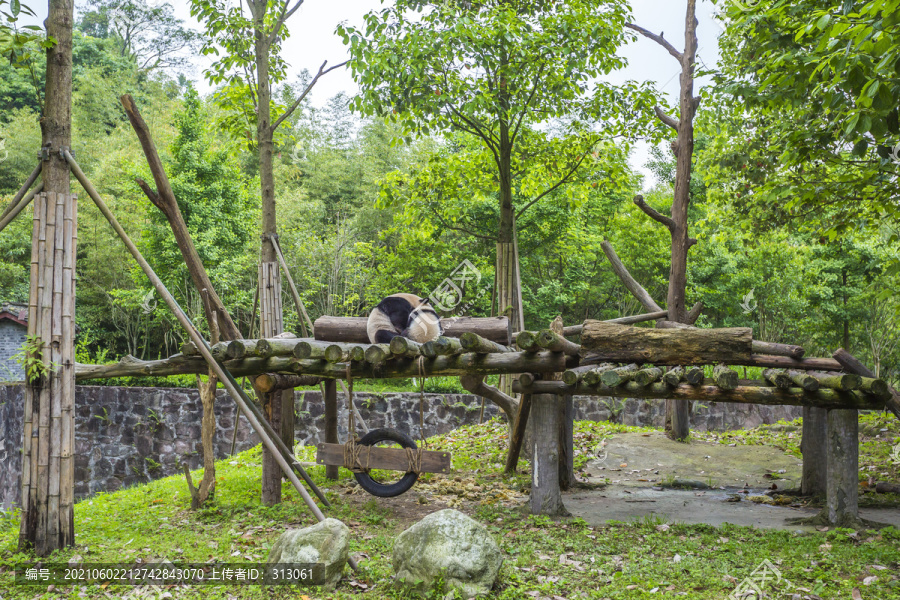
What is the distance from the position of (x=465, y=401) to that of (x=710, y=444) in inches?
238

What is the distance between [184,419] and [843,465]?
46.0 feet

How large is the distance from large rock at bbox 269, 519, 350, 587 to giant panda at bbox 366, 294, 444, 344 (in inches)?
104

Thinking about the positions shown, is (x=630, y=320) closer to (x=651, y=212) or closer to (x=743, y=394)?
(x=651, y=212)

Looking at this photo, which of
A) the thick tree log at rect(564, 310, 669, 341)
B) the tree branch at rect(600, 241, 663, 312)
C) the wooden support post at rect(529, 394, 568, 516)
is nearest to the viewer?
the wooden support post at rect(529, 394, 568, 516)

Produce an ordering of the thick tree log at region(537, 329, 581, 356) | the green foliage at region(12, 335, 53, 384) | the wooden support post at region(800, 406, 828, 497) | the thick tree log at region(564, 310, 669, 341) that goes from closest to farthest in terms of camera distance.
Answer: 1. the green foliage at region(12, 335, 53, 384)
2. the thick tree log at region(537, 329, 581, 356)
3. the wooden support post at region(800, 406, 828, 497)
4. the thick tree log at region(564, 310, 669, 341)

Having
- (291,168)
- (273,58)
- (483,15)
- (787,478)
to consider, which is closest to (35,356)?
(273,58)

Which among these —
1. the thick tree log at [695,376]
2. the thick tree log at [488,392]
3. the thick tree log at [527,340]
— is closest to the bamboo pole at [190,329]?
the thick tree log at [527,340]

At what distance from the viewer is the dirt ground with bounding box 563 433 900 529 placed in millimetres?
7403

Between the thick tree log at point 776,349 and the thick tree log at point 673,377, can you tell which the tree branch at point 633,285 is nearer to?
the thick tree log at point 776,349

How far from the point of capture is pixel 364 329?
7.86 m

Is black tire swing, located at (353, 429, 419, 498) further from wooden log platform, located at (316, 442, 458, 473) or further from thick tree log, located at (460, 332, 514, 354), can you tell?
thick tree log, located at (460, 332, 514, 354)

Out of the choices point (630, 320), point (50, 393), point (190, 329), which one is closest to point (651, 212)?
point (630, 320)

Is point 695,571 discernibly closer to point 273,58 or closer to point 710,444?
point 710,444

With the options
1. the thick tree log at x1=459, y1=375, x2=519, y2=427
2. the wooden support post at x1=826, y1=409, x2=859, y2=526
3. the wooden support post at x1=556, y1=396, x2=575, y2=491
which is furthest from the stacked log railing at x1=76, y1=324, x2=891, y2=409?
the wooden support post at x1=556, y1=396, x2=575, y2=491
